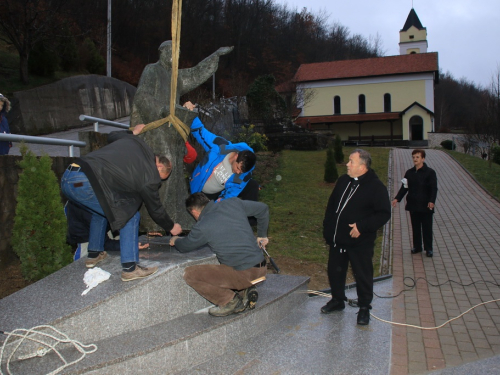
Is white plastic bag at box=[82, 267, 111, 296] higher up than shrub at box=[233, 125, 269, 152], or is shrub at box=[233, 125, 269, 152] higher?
shrub at box=[233, 125, 269, 152]

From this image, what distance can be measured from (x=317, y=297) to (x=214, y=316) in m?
1.90

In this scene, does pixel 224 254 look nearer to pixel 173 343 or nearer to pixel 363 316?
pixel 173 343

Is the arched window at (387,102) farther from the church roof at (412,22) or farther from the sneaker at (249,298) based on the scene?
the sneaker at (249,298)

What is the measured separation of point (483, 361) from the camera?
3.88 m

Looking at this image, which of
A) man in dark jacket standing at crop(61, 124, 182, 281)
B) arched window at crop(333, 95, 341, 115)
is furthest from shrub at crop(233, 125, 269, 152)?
arched window at crop(333, 95, 341, 115)

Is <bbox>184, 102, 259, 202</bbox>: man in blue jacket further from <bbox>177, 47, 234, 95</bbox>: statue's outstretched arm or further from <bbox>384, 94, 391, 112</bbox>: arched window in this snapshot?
<bbox>384, 94, 391, 112</bbox>: arched window

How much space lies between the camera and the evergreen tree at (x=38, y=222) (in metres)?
4.49

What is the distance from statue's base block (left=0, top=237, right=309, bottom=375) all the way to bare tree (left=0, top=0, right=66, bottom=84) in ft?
63.4

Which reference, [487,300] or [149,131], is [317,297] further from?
[149,131]

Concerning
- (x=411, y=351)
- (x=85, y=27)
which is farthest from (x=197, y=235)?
(x=85, y=27)

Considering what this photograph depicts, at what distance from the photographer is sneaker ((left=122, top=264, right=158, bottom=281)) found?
11.7 feet

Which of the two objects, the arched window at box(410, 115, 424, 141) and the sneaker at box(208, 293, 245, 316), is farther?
the arched window at box(410, 115, 424, 141)

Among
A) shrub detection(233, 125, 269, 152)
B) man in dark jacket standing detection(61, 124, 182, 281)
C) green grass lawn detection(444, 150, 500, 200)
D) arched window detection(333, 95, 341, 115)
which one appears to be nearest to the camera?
man in dark jacket standing detection(61, 124, 182, 281)

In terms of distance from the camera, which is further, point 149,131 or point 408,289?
point 408,289
